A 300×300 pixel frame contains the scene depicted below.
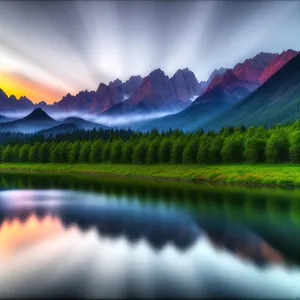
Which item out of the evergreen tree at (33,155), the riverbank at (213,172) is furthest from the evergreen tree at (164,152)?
the evergreen tree at (33,155)

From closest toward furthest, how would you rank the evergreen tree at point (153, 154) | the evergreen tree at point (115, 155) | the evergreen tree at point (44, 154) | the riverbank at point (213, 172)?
the riverbank at point (213, 172)
the evergreen tree at point (153, 154)
the evergreen tree at point (115, 155)
the evergreen tree at point (44, 154)

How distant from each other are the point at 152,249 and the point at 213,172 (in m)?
74.2

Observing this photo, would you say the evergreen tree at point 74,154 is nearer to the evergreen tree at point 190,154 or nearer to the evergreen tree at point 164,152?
the evergreen tree at point 164,152

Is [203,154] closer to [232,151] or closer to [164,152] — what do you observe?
[232,151]

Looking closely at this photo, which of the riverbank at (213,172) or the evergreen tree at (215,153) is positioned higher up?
the evergreen tree at (215,153)

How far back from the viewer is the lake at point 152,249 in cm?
2158

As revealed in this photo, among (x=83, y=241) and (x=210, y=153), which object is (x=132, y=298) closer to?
(x=83, y=241)

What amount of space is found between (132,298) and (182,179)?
86.4 m

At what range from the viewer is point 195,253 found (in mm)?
29469

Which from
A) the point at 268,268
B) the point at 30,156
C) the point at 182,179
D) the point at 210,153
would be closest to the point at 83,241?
the point at 268,268

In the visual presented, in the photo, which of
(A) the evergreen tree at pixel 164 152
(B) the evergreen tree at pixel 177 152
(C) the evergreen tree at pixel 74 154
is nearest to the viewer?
(B) the evergreen tree at pixel 177 152

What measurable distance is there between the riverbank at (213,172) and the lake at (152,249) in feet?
93.8

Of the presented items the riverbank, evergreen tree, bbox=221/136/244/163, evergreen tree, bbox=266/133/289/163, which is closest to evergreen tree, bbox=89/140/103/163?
the riverbank

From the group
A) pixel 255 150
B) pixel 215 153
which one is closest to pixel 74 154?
pixel 215 153
